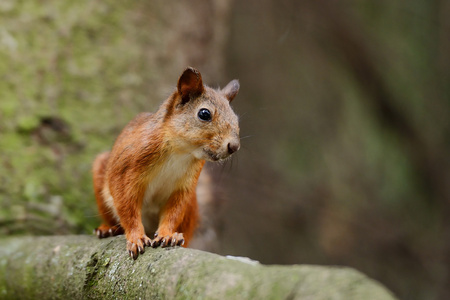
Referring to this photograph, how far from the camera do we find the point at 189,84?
226cm

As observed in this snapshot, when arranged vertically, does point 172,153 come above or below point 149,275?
above

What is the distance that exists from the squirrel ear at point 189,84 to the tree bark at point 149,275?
2.34 feet

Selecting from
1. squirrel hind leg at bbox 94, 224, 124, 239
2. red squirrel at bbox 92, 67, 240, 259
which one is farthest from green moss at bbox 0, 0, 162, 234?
red squirrel at bbox 92, 67, 240, 259

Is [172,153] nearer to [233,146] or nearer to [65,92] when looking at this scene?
[233,146]

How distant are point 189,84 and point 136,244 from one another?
2.50ft

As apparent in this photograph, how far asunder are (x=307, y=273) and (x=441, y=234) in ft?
20.9

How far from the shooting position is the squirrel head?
218cm

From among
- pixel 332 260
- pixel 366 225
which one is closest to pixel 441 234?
pixel 366 225

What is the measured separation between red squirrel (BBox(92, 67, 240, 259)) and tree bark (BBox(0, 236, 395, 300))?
225 mm

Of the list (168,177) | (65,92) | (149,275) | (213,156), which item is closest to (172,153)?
(168,177)

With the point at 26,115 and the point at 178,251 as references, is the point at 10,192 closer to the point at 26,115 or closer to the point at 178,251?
the point at 26,115

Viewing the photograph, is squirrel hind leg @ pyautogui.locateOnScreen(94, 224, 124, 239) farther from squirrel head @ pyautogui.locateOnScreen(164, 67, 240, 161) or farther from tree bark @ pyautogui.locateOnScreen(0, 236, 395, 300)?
squirrel head @ pyautogui.locateOnScreen(164, 67, 240, 161)

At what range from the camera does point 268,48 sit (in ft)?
22.8

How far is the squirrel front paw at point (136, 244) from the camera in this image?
73.7 inches
